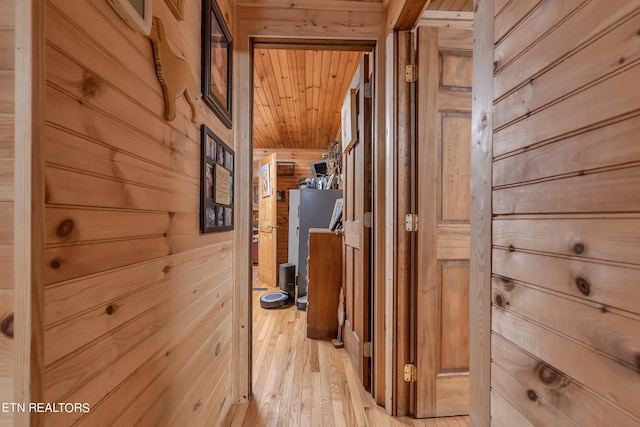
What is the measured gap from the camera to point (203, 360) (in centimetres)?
128

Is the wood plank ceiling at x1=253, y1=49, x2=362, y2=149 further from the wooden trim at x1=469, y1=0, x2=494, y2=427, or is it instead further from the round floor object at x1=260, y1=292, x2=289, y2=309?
the round floor object at x1=260, y1=292, x2=289, y2=309

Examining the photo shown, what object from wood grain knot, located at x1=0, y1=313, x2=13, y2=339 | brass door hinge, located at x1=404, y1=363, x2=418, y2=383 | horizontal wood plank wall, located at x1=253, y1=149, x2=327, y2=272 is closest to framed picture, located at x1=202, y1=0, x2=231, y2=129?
wood grain knot, located at x1=0, y1=313, x2=13, y2=339

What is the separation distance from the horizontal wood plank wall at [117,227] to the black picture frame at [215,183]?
2.7 inches

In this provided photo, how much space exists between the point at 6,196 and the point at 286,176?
5.67m

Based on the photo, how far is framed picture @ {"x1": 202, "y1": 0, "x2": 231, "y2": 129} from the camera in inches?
51.7

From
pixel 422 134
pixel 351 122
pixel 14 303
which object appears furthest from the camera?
pixel 351 122

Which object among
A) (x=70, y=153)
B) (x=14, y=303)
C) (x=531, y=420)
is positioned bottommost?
(x=531, y=420)

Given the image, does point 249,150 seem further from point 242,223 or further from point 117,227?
point 117,227

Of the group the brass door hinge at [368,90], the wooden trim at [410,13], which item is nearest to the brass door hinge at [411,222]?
the brass door hinge at [368,90]

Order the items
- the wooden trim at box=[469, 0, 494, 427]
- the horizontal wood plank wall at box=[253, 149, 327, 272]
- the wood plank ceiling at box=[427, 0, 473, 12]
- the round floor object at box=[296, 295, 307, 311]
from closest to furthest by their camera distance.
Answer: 1. the wooden trim at box=[469, 0, 494, 427]
2. the wood plank ceiling at box=[427, 0, 473, 12]
3. the round floor object at box=[296, 295, 307, 311]
4. the horizontal wood plank wall at box=[253, 149, 327, 272]

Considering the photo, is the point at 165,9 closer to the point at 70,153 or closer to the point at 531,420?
the point at 70,153

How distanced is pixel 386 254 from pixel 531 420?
3.62 feet

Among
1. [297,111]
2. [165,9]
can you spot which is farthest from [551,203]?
[297,111]

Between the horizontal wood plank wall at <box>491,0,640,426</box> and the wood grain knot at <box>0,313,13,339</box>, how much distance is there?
3.31ft
